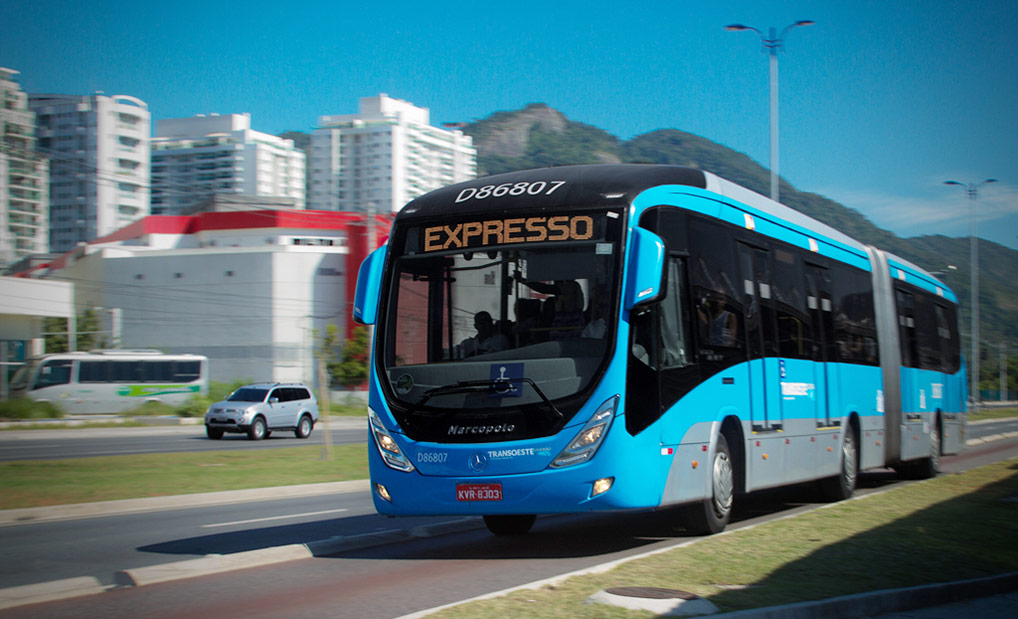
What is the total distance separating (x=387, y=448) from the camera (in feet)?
31.0

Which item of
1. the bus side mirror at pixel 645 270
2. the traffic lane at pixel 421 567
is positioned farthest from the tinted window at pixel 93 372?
the bus side mirror at pixel 645 270

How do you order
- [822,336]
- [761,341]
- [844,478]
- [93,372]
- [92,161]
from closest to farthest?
[761,341] < [822,336] < [844,478] < [93,372] < [92,161]

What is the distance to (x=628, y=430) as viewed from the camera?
29.2ft

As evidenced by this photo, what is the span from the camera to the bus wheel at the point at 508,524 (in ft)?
37.0

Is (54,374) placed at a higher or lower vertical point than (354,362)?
lower

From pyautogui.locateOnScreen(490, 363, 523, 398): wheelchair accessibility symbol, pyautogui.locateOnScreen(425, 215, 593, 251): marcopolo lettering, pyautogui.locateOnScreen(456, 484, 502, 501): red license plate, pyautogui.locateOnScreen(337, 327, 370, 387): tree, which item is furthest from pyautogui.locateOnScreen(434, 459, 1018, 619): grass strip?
pyautogui.locateOnScreen(337, 327, 370, 387): tree

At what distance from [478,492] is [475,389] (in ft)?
2.88

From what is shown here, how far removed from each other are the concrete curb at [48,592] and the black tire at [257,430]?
27840 mm

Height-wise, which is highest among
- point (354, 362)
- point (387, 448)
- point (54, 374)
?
point (354, 362)

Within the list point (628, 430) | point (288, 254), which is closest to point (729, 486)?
point (628, 430)

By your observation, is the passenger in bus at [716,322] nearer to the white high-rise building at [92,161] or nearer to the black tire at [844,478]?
the black tire at [844,478]

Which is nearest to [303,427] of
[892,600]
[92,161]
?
[892,600]

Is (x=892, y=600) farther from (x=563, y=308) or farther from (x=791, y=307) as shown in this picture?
(x=791, y=307)

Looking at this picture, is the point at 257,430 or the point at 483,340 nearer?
the point at 483,340
